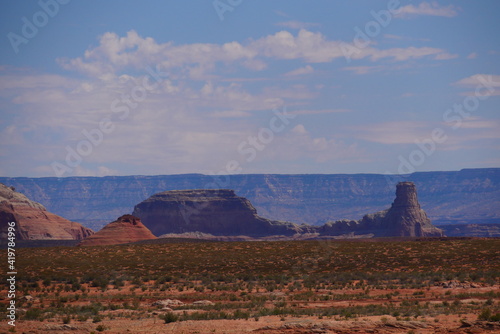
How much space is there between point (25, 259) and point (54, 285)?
1668cm

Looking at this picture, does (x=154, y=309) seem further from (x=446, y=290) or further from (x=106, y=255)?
(x=106, y=255)

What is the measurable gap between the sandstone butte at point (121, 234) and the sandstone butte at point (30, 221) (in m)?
26.1

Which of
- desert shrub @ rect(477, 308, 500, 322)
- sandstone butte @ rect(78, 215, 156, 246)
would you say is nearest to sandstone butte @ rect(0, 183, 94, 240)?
sandstone butte @ rect(78, 215, 156, 246)

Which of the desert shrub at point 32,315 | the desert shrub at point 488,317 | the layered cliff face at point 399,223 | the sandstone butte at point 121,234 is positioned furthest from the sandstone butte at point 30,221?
the desert shrub at point 488,317

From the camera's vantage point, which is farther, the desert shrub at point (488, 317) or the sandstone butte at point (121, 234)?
the sandstone butte at point (121, 234)

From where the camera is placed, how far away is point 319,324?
2298cm

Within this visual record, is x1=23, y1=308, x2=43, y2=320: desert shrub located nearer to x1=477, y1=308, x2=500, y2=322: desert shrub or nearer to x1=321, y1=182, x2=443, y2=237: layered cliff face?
x1=477, y1=308, x2=500, y2=322: desert shrub

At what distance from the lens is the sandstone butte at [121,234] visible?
362 feet

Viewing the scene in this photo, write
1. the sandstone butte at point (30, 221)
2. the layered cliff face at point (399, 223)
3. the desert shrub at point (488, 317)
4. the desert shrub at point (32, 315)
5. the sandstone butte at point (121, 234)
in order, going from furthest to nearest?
the layered cliff face at point (399, 223), the sandstone butte at point (30, 221), the sandstone butte at point (121, 234), the desert shrub at point (32, 315), the desert shrub at point (488, 317)

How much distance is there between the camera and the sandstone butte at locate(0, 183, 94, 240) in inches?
5289

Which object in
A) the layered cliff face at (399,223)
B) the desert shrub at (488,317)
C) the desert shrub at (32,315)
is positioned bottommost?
the layered cliff face at (399,223)

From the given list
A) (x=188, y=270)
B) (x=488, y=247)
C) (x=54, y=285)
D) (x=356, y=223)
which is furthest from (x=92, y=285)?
(x=356, y=223)

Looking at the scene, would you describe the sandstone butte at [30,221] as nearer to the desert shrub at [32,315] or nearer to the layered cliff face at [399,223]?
the layered cliff face at [399,223]

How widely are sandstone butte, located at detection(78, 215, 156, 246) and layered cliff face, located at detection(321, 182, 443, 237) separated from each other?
66.6 m
